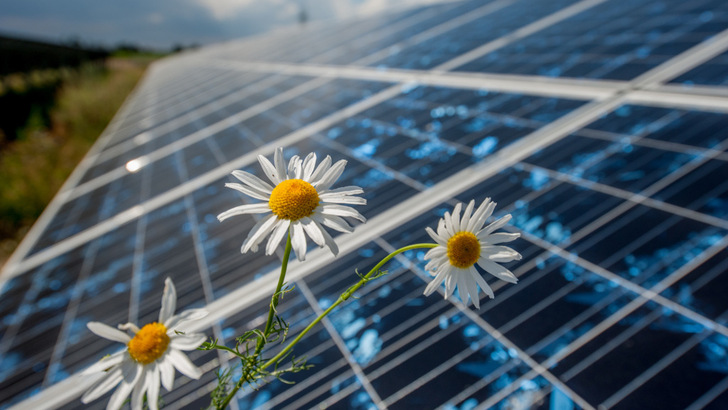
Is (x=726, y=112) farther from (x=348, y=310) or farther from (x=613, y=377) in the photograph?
Answer: (x=348, y=310)

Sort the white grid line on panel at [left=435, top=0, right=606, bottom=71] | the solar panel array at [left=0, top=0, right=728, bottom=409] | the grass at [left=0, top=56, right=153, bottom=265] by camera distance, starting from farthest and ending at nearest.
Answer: the grass at [left=0, top=56, right=153, bottom=265]
the white grid line on panel at [left=435, top=0, right=606, bottom=71]
the solar panel array at [left=0, top=0, right=728, bottom=409]

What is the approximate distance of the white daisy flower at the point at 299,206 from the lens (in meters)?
1.12

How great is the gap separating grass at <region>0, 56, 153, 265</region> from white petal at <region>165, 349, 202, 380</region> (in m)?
10.7

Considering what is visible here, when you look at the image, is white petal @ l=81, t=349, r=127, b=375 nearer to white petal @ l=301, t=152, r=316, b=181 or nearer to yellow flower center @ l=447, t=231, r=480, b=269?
white petal @ l=301, t=152, r=316, b=181

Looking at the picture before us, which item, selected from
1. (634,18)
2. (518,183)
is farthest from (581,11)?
(518,183)

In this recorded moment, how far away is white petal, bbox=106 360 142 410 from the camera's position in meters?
1.07

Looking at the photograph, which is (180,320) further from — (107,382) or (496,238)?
(496,238)

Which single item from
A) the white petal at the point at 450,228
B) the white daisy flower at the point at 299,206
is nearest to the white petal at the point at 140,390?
the white daisy flower at the point at 299,206

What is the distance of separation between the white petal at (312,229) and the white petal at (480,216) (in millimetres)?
417

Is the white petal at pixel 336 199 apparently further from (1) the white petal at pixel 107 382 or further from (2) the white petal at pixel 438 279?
(1) the white petal at pixel 107 382

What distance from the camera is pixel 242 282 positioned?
3061 mm

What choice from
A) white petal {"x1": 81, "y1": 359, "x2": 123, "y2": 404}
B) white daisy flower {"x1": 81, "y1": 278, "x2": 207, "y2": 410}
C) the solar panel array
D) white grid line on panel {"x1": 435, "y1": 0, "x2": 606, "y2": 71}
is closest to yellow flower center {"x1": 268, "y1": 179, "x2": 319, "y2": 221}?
white daisy flower {"x1": 81, "y1": 278, "x2": 207, "y2": 410}

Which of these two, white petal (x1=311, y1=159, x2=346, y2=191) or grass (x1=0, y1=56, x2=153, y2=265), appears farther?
grass (x1=0, y1=56, x2=153, y2=265)

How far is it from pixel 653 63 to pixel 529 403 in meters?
3.86
